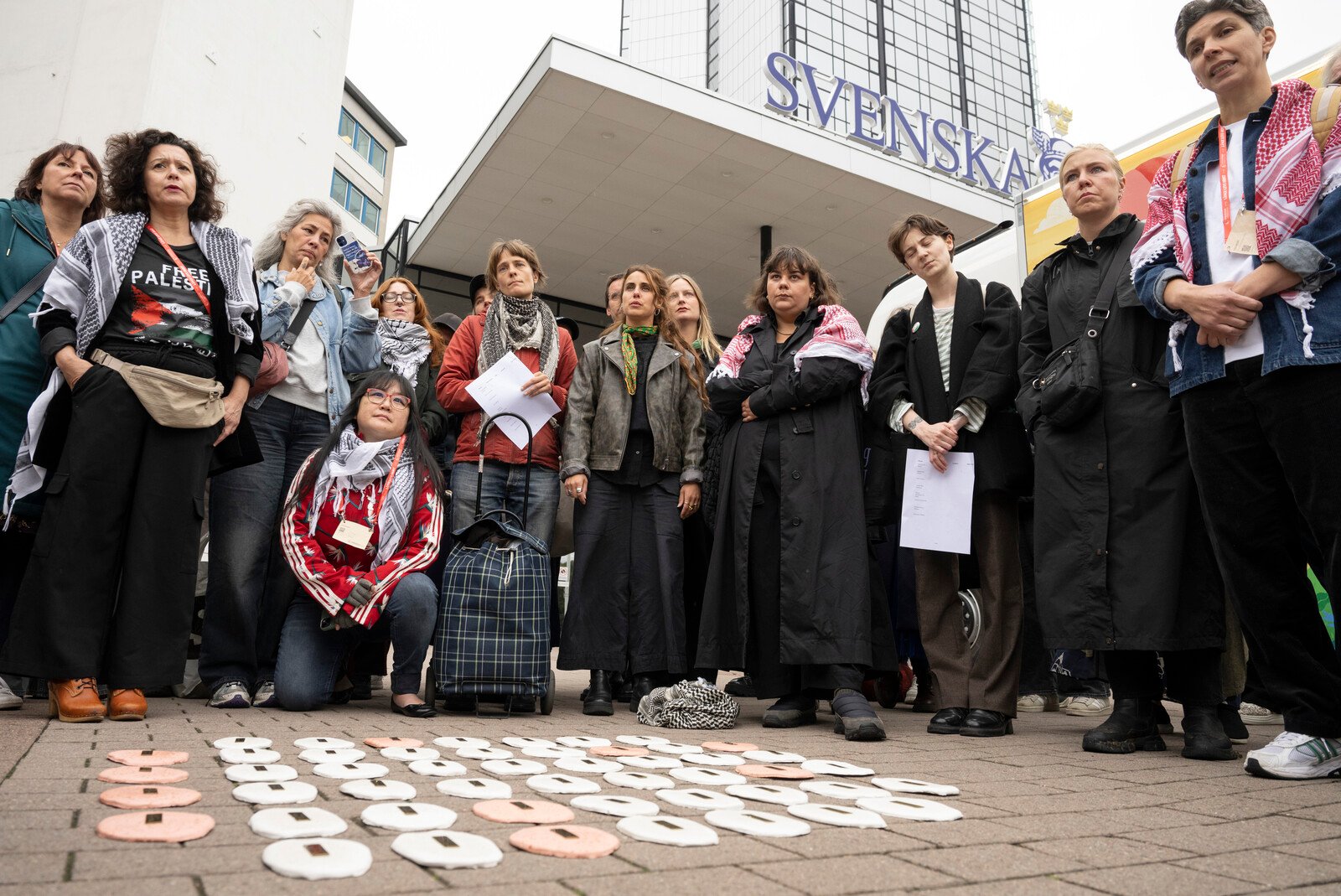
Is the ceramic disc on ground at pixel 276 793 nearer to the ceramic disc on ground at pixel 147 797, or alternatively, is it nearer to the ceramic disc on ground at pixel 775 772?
the ceramic disc on ground at pixel 147 797

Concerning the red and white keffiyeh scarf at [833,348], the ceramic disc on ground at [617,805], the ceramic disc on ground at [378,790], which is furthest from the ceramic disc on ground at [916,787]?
the red and white keffiyeh scarf at [833,348]

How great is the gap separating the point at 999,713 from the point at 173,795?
2.59m

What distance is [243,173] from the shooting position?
46.4ft

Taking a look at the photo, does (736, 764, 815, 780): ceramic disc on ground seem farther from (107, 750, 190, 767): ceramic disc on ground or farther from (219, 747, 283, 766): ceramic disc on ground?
(107, 750, 190, 767): ceramic disc on ground

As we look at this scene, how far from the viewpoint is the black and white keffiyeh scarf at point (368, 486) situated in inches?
137

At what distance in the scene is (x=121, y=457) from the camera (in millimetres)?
2977

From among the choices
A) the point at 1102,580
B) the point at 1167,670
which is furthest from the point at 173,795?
the point at 1167,670

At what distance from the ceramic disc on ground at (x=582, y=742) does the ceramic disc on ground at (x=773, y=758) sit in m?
0.41

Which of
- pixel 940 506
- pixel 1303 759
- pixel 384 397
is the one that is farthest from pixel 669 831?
pixel 384 397

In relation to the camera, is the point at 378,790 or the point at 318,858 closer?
the point at 318,858

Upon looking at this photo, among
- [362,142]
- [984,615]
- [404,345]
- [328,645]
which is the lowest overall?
[328,645]

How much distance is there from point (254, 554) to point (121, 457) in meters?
0.72

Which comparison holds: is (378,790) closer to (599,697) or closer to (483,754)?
(483,754)

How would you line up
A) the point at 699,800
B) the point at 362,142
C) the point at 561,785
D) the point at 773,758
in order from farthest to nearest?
the point at 362,142 → the point at 773,758 → the point at 561,785 → the point at 699,800
